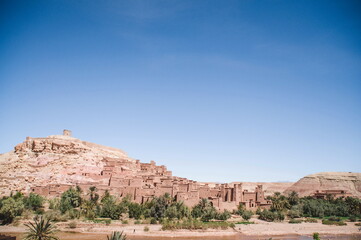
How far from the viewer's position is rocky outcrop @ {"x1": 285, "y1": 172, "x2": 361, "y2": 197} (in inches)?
2495

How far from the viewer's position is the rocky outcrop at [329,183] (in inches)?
2495

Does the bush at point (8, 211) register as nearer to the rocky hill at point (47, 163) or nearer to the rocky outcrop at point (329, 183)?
the rocky hill at point (47, 163)

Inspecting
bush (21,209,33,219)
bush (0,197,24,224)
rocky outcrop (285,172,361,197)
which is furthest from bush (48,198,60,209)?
rocky outcrop (285,172,361,197)

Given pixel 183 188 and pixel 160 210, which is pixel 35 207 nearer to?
pixel 160 210

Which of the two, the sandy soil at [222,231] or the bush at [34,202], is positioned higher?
the bush at [34,202]

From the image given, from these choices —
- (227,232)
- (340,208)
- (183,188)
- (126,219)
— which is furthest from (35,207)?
(340,208)

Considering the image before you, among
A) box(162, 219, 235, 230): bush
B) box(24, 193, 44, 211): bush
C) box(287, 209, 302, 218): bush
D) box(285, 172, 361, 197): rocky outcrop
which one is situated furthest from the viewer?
box(285, 172, 361, 197): rocky outcrop

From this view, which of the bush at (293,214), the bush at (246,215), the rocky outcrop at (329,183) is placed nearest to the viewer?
the bush at (246,215)

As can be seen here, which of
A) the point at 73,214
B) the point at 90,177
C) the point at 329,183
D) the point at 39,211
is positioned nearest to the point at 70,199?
the point at 73,214

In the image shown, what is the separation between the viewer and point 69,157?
44031 mm

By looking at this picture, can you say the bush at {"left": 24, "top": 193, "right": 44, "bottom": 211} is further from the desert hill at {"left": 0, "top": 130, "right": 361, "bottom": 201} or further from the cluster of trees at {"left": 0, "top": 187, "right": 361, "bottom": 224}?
the desert hill at {"left": 0, "top": 130, "right": 361, "bottom": 201}

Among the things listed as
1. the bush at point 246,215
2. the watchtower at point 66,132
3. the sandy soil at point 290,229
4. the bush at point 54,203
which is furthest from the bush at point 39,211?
the watchtower at point 66,132

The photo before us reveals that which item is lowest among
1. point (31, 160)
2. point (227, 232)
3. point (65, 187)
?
point (227, 232)

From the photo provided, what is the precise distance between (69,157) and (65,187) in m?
9.36
